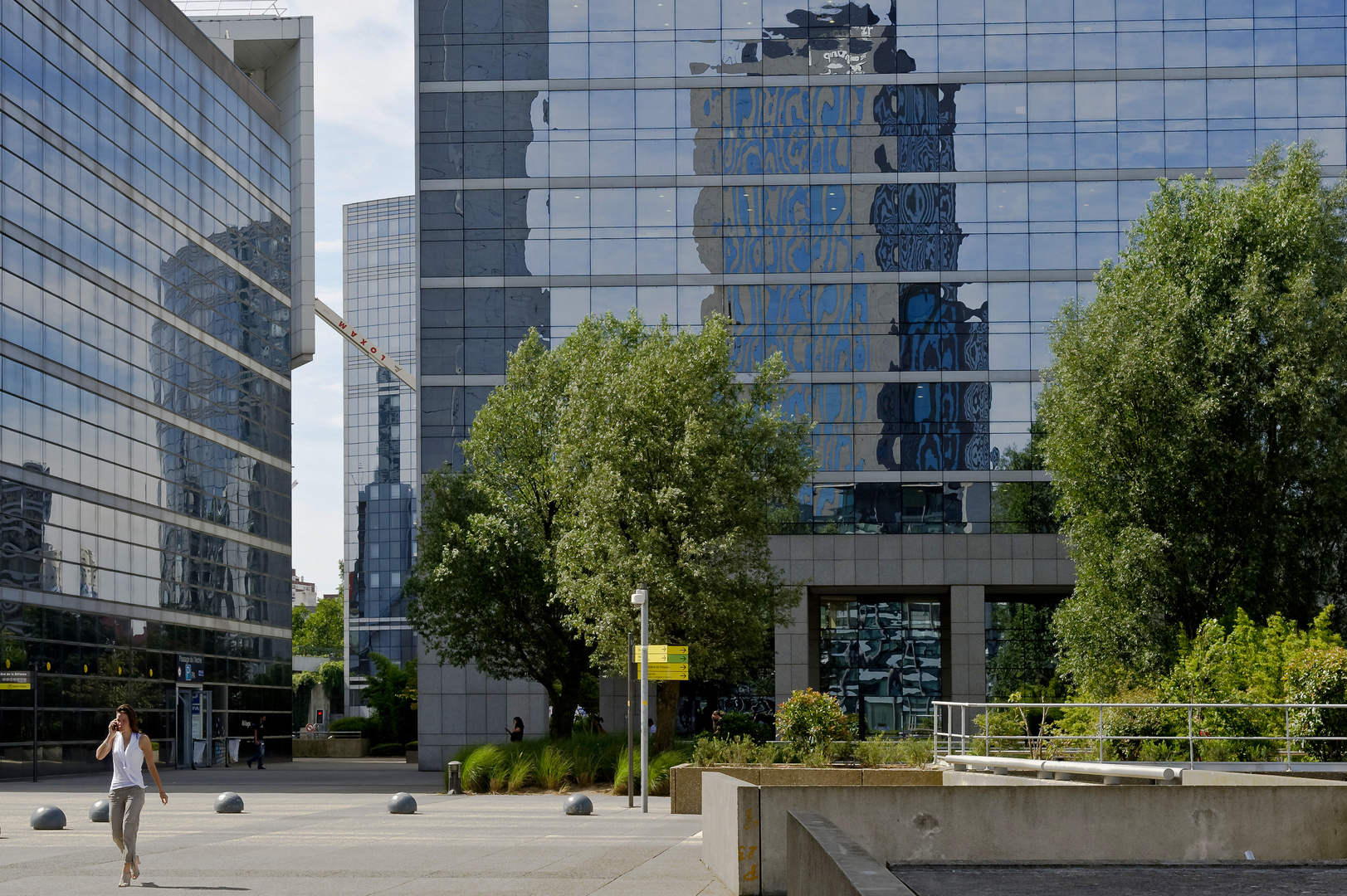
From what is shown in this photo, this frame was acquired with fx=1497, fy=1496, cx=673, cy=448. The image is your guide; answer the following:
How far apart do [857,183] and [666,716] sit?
23228 millimetres

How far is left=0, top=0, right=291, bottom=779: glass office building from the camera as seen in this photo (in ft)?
146

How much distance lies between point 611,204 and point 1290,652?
98.2ft

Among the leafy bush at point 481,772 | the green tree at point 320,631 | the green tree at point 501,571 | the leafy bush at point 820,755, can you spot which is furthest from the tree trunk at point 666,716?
the green tree at point 320,631

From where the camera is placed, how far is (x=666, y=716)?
105 ft

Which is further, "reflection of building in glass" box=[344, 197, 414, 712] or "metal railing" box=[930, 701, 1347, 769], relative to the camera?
"reflection of building in glass" box=[344, 197, 414, 712]

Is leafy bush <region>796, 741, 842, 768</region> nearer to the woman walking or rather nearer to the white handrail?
the white handrail

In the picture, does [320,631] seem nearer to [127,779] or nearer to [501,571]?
[501,571]

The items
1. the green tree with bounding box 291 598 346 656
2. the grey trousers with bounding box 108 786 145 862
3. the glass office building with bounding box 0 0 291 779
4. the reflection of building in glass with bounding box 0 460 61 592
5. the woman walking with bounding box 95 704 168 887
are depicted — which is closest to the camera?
the grey trousers with bounding box 108 786 145 862

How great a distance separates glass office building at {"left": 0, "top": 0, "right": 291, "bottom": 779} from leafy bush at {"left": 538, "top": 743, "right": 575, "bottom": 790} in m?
17.5

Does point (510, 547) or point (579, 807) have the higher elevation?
point (510, 547)

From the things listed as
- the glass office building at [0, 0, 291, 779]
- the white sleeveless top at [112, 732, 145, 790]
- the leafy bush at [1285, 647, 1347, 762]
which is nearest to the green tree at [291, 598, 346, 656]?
the glass office building at [0, 0, 291, 779]

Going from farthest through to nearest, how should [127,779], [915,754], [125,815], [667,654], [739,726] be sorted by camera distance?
[739,726], [667,654], [915,754], [127,779], [125,815]

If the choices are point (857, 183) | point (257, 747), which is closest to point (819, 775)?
point (857, 183)

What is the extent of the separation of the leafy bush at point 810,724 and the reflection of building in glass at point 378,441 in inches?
5545
